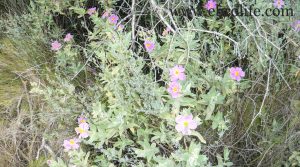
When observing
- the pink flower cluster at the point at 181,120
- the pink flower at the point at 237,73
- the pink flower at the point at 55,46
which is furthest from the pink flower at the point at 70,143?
the pink flower at the point at 237,73

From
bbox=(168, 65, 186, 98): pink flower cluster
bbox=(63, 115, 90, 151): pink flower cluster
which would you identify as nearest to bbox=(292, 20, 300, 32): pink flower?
bbox=(168, 65, 186, 98): pink flower cluster

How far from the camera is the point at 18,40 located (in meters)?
2.46

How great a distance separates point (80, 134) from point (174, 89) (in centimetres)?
52

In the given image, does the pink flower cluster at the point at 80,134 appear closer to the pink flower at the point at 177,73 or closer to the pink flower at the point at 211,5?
the pink flower at the point at 177,73

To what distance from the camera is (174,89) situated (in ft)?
5.37

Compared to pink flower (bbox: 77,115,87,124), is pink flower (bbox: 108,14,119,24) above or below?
above

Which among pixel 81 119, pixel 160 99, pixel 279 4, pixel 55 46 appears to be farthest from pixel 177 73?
pixel 55 46

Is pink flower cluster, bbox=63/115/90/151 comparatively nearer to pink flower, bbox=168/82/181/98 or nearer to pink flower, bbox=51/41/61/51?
pink flower, bbox=168/82/181/98

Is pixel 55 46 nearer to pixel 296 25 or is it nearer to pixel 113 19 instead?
pixel 113 19

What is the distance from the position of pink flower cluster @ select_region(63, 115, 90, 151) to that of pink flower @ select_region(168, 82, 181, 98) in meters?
0.46

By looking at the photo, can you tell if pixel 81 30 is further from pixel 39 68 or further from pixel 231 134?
pixel 231 134

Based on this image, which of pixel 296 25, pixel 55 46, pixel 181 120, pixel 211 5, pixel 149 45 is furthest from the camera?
pixel 55 46

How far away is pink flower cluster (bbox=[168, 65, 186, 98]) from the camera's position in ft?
5.37

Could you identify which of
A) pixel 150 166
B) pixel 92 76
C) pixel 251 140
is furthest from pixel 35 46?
pixel 251 140
